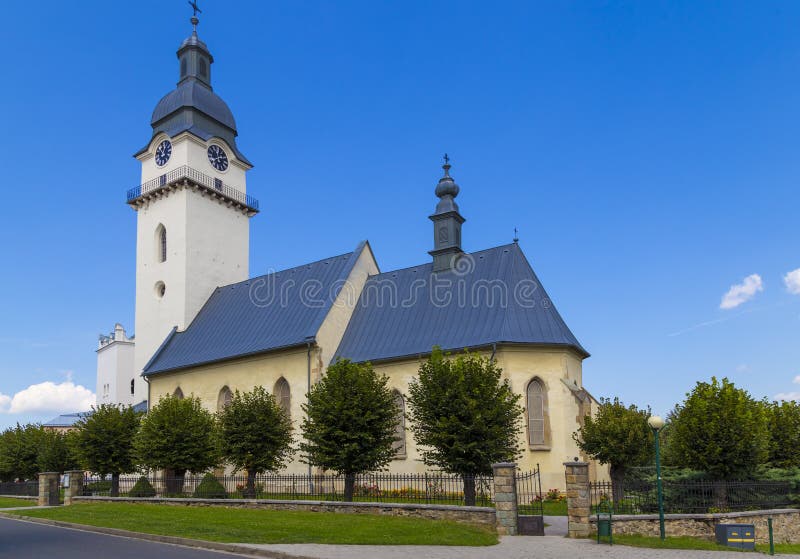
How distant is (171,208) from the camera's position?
4256 centimetres

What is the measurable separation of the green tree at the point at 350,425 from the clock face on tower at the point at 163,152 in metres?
23.8

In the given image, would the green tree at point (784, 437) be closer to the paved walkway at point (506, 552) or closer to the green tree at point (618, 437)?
the green tree at point (618, 437)

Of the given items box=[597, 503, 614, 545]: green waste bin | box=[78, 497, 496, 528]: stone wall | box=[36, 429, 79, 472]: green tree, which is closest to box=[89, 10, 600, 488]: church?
box=[36, 429, 79, 472]: green tree

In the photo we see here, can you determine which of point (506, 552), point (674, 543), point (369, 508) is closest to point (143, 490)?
point (369, 508)

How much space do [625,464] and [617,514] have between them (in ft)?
24.5

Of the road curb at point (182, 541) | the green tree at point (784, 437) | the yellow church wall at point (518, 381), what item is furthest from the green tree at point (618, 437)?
the road curb at point (182, 541)

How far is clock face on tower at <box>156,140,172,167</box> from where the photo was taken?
42991 mm

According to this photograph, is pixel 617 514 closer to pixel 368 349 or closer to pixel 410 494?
pixel 410 494

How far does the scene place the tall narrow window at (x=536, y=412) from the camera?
2856 centimetres

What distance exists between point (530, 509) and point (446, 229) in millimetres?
16085

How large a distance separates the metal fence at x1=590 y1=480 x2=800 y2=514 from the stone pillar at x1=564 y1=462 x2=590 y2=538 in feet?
8.06

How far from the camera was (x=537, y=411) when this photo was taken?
28.9 meters

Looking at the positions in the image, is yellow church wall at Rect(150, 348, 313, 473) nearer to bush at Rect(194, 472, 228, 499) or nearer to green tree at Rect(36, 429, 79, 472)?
bush at Rect(194, 472, 228, 499)

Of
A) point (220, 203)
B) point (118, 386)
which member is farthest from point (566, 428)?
point (118, 386)
